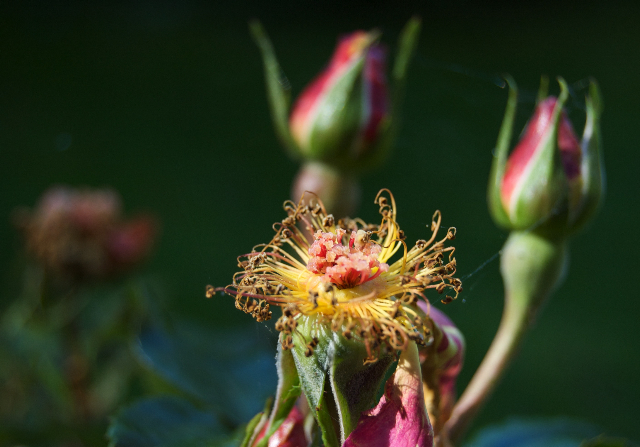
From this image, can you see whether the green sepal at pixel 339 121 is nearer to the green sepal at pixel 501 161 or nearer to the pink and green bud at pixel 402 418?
the green sepal at pixel 501 161

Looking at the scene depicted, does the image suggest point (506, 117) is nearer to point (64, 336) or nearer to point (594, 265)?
point (64, 336)

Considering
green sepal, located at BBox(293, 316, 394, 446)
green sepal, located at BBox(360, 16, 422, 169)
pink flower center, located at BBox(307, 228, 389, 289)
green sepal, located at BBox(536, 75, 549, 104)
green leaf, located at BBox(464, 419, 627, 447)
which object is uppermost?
green sepal, located at BBox(360, 16, 422, 169)

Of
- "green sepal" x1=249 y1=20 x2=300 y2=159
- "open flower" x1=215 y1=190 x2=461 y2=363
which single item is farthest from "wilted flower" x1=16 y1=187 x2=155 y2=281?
"open flower" x1=215 y1=190 x2=461 y2=363

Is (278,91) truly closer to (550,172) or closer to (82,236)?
(550,172)

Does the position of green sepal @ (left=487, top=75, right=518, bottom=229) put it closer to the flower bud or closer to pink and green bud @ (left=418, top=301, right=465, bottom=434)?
the flower bud

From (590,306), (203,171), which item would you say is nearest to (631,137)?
(590,306)

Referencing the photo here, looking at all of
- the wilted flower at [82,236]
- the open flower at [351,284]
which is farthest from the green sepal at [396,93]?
the wilted flower at [82,236]
